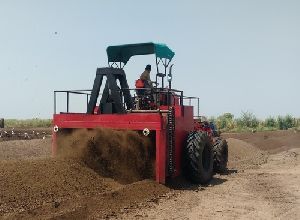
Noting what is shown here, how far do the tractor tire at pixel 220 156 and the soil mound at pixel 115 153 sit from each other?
3819mm

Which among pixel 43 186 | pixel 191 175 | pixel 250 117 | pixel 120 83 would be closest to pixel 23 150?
pixel 120 83

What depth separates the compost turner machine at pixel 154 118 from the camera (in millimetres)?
9133

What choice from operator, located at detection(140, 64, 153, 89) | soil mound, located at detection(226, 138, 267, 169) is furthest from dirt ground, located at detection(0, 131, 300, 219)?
soil mound, located at detection(226, 138, 267, 169)

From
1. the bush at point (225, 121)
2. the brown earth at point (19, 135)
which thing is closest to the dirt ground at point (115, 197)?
the brown earth at point (19, 135)

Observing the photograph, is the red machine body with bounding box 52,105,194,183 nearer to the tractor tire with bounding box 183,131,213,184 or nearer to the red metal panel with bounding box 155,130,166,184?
the red metal panel with bounding box 155,130,166,184

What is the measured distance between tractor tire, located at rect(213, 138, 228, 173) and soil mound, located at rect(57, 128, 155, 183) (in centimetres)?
382

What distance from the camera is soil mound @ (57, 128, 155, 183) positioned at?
8.98m

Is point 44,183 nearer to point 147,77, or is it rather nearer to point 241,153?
point 147,77

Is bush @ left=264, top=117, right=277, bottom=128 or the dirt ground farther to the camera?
bush @ left=264, top=117, right=277, bottom=128

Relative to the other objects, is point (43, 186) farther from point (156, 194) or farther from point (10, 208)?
point (156, 194)

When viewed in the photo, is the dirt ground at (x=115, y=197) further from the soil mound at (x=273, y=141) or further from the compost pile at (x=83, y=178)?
the soil mound at (x=273, y=141)

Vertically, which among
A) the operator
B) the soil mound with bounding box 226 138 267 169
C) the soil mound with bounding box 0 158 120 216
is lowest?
the soil mound with bounding box 226 138 267 169

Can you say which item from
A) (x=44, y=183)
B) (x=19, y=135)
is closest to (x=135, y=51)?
(x=44, y=183)

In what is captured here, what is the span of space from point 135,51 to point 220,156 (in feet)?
13.7
